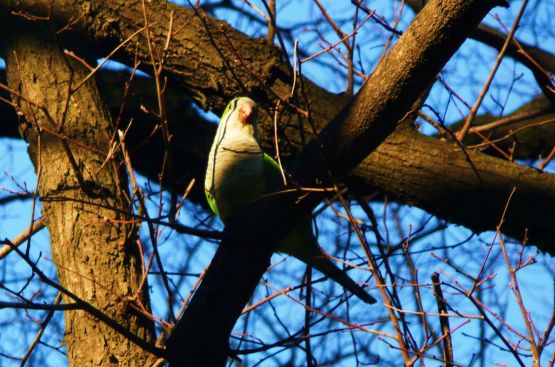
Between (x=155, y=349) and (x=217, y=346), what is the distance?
0.26m

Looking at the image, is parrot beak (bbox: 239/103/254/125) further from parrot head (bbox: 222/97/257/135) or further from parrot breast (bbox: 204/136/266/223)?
parrot breast (bbox: 204/136/266/223)

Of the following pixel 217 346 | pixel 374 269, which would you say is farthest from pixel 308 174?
pixel 217 346

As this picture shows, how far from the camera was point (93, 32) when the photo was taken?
3.91 m

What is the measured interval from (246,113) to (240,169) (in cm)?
31

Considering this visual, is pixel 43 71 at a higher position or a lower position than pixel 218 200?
higher

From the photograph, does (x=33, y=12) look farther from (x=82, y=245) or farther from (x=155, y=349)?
(x=155, y=349)

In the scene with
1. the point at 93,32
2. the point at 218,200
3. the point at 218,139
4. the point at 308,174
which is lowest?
the point at 308,174

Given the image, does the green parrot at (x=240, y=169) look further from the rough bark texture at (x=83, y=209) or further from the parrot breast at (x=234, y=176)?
the rough bark texture at (x=83, y=209)

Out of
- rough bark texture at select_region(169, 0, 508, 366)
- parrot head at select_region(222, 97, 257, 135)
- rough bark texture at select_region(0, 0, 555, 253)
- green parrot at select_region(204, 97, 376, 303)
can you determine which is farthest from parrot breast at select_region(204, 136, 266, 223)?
rough bark texture at select_region(169, 0, 508, 366)

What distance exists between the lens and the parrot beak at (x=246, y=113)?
3.62m

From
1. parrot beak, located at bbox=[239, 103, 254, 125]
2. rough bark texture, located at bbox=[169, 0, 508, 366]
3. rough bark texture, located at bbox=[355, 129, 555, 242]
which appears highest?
parrot beak, located at bbox=[239, 103, 254, 125]

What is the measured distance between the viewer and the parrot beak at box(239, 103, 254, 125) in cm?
362

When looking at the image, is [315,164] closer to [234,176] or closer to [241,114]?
[234,176]

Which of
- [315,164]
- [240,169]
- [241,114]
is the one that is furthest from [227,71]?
[315,164]
